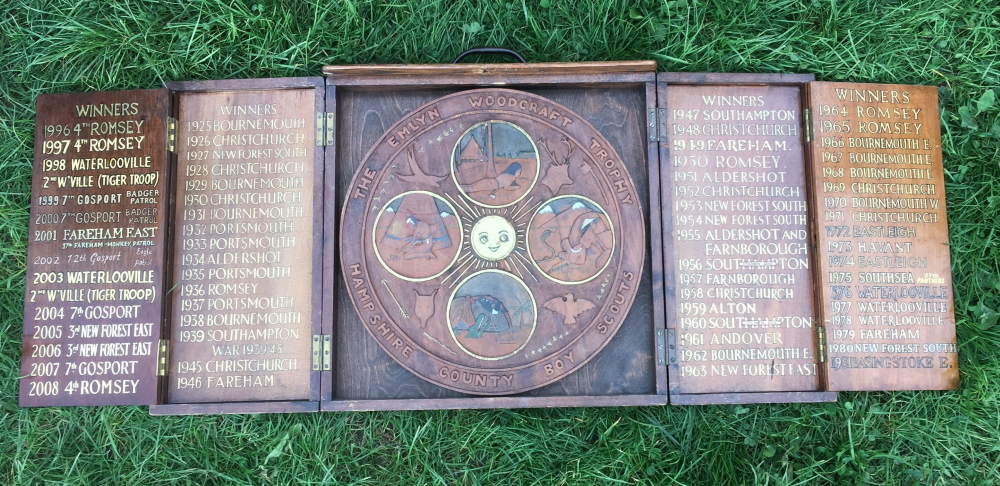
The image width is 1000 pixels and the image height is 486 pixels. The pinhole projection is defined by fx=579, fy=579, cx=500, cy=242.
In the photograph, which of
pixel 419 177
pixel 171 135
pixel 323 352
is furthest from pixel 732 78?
pixel 171 135

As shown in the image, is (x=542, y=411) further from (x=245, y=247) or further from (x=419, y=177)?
(x=245, y=247)

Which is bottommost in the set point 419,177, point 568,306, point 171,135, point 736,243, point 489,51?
point 568,306

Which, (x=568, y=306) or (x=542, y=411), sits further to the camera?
(x=542, y=411)

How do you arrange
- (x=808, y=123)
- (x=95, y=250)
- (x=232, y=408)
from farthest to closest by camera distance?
(x=808, y=123)
(x=95, y=250)
(x=232, y=408)

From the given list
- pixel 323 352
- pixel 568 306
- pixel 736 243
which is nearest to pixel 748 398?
pixel 736 243

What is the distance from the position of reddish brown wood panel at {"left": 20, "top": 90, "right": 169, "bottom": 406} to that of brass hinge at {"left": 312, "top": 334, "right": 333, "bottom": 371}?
109cm

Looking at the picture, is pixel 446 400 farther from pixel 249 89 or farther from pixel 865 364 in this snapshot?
pixel 865 364

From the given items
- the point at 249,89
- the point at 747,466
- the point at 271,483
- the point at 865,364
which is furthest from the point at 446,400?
the point at 865,364

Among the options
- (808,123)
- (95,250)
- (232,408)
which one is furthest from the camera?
(808,123)

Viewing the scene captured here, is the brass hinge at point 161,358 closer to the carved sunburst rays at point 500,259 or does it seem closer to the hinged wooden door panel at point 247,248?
→ the hinged wooden door panel at point 247,248

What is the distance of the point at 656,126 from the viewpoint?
4.05 m

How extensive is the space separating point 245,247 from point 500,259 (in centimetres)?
177

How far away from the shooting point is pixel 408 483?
13.0 ft

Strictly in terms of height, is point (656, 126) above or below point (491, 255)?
above
